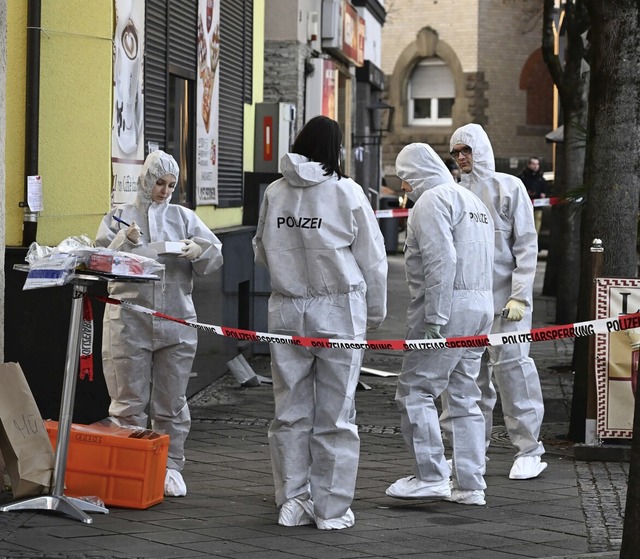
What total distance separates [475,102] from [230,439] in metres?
42.5

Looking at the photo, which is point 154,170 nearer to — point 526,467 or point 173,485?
point 173,485

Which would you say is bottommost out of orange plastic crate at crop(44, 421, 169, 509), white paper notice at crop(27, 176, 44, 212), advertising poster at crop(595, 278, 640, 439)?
orange plastic crate at crop(44, 421, 169, 509)

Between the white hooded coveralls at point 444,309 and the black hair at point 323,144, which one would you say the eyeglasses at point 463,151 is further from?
the black hair at point 323,144

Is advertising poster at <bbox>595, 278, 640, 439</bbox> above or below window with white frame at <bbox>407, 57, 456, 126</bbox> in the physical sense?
below

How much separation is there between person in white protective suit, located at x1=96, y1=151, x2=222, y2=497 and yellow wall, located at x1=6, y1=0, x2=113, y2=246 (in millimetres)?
1719

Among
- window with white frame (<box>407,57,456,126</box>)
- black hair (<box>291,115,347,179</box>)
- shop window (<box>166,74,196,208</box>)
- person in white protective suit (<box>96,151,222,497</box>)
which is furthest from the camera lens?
window with white frame (<box>407,57,456,126</box>)

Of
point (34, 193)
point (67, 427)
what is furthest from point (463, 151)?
point (67, 427)

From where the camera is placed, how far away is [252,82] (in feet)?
49.6

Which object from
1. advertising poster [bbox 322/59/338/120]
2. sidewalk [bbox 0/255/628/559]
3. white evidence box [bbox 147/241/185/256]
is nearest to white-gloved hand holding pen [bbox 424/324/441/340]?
sidewalk [bbox 0/255/628/559]

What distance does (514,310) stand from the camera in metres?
7.96

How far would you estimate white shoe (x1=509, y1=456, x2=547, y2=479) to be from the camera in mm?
7988

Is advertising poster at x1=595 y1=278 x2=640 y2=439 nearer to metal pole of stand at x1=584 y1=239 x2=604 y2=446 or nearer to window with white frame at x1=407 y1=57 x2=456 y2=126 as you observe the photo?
metal pole of stand at x1=584 y1=239 x2=604 y2=446

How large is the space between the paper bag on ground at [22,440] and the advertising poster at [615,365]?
3470 millimetres

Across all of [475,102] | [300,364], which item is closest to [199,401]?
[300,364]
